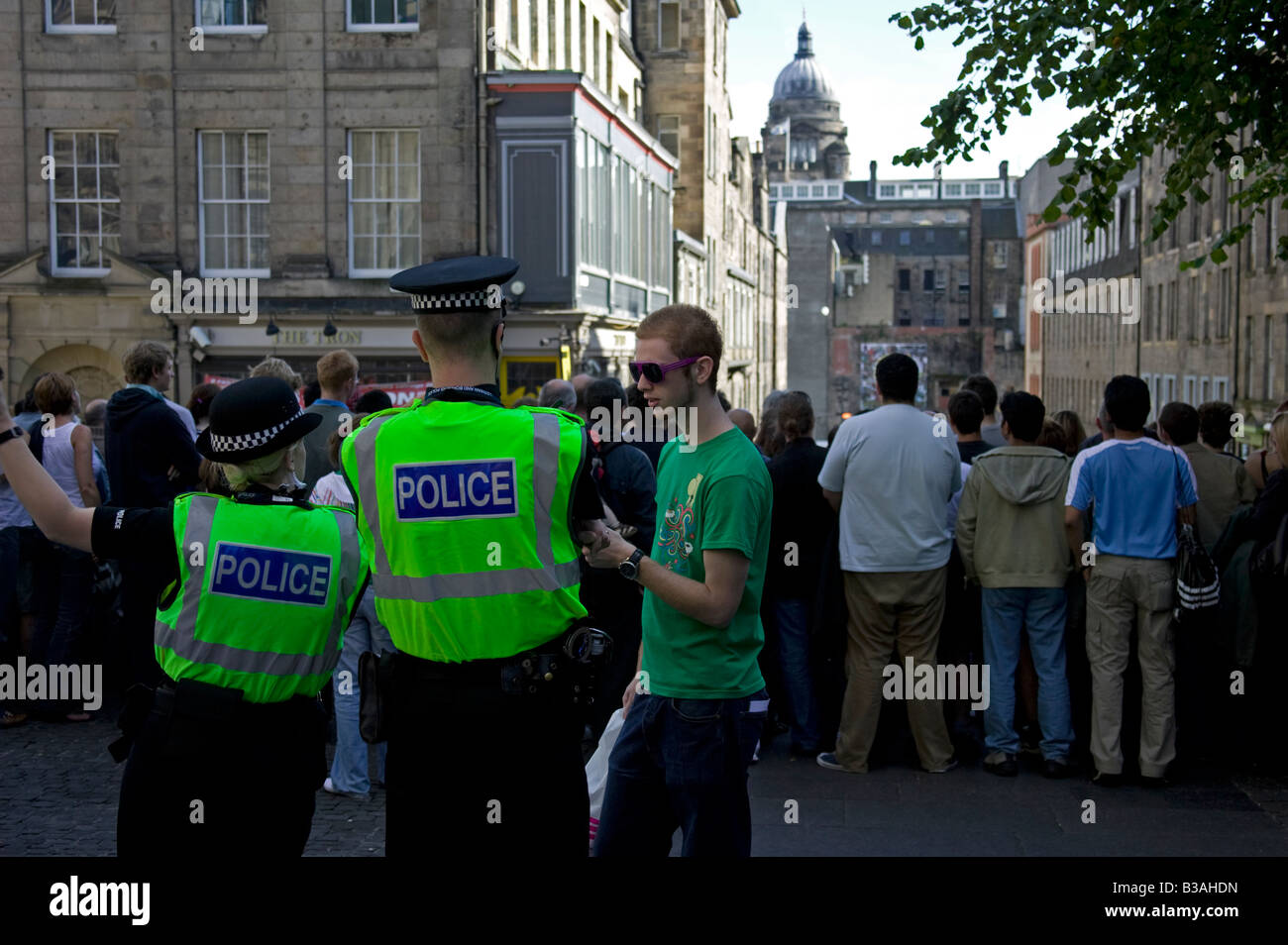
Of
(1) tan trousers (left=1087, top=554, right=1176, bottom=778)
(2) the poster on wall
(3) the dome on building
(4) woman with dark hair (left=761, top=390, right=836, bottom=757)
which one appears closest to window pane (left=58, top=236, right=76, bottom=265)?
(4) woman with dark hair (left=761, top=390, right=836, bottom=757)

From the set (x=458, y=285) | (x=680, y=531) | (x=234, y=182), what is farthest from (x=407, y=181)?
(x=458, y=285)

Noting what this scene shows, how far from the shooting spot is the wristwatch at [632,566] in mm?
3746

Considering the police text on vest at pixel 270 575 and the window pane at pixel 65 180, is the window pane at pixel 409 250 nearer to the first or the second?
the window pane at pixel 65 180

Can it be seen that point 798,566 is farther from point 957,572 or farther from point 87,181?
point 87,181

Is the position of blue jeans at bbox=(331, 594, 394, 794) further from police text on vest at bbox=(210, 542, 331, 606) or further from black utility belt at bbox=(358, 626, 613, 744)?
black utility belt at bbox=(358, 626, 613, 744)

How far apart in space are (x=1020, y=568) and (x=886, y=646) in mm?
839

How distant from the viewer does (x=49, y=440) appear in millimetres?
8516

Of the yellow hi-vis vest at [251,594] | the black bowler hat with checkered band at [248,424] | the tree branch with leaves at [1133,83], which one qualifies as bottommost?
the yellow hi-vis vest at [251,594]

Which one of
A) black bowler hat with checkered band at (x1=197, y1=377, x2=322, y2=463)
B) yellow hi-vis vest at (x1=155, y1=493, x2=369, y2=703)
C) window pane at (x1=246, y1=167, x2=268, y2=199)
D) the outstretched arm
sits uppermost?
window pane at (x1=246, y1=167, x2=268, y2=199)

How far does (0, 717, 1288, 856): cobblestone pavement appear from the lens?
21.0 feet

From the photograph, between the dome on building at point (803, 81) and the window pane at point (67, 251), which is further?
the dome on building at point (803, 81)

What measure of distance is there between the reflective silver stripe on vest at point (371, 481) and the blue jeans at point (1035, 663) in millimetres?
4987

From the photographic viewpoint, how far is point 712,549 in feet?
13.6

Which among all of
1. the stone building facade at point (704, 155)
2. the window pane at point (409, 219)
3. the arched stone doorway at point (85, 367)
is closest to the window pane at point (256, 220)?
the window pane at point (409, 219)
